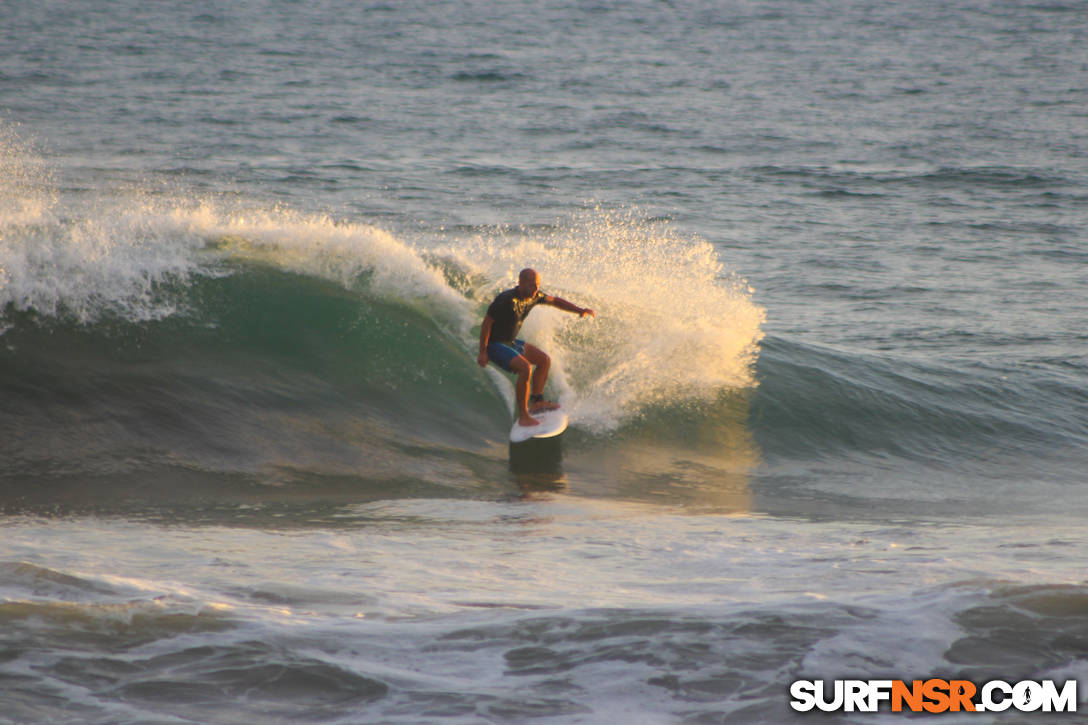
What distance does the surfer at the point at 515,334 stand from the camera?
29.8 ft

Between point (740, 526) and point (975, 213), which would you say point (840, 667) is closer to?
point (740, 526)

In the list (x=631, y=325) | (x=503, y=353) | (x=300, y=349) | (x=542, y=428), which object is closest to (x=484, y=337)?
(x=503, y=353)

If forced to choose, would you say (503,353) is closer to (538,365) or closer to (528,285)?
(538,365)

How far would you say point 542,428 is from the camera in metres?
9.42

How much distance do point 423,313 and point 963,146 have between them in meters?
20.5

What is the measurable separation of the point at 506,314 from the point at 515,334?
19cm

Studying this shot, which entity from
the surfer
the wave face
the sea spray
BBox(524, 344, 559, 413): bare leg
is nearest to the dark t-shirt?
the surfer

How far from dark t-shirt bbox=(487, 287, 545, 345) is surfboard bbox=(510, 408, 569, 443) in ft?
2.62

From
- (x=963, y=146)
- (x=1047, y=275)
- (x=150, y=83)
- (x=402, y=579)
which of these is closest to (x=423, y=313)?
(x=402, y=579)

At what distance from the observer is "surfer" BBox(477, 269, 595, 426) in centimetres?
909

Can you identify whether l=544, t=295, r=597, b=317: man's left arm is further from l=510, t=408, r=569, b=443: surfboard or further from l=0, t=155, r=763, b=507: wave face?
l=0, t=155, r=763, b=507: wave face

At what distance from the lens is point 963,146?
2680 cm

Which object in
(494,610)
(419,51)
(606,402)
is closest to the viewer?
(494,610)

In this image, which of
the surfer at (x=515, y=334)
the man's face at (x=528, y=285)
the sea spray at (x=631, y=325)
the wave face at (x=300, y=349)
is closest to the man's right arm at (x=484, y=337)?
the surfer at (x=515, y=334)
